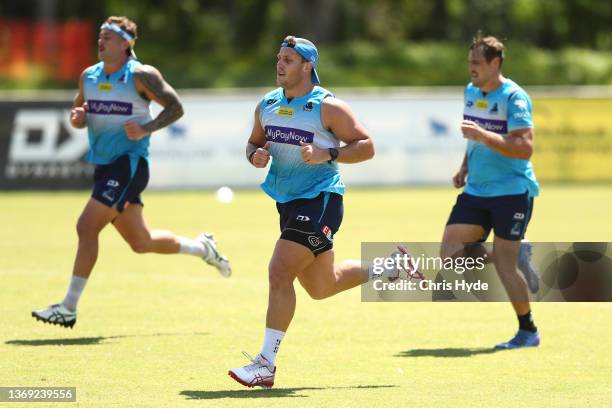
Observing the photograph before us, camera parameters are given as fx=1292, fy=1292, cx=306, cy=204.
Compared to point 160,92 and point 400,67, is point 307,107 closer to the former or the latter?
point 160,92

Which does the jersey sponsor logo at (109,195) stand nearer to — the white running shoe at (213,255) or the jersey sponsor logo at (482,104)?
the white running shoe at (213,255)

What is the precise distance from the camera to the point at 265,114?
8.73 m

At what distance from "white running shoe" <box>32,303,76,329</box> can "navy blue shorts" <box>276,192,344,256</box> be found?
2.59 m

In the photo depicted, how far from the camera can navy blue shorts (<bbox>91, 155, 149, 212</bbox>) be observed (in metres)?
10.7

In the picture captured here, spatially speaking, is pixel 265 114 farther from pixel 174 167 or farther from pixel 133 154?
pixel 174 167

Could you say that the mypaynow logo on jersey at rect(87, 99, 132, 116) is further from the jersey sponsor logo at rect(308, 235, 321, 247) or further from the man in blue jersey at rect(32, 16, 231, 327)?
the jersey sponsor logo at rect(308, 235, 321, 247)

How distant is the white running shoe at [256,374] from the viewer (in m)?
8.09

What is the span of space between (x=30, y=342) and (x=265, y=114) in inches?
107

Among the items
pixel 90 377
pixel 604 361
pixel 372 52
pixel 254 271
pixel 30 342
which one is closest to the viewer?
pixel 90 377

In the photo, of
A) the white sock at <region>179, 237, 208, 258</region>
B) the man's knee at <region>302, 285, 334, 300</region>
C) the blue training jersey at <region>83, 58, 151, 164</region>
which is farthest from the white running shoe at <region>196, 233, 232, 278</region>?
the man's knee at <region>302, 285, 334, 300</region>

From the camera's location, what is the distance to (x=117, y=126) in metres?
10.9

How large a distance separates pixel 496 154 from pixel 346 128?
75.6 inches

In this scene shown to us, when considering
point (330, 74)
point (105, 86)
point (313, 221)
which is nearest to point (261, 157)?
point (313, 221)

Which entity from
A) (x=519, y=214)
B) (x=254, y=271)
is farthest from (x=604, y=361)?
(x=254, y=271)
